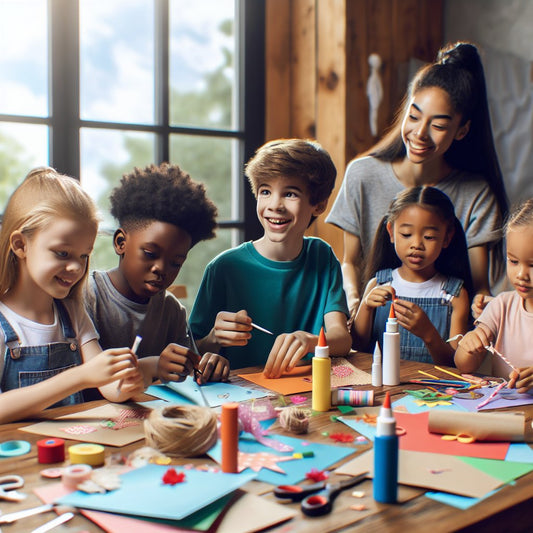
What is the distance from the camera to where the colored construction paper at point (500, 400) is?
55.3 inches

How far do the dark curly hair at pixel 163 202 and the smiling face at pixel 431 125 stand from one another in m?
0.87

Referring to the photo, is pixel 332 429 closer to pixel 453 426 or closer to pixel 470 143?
pixel 453 426

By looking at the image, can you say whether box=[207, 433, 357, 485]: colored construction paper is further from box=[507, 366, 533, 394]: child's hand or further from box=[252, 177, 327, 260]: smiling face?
box=[252, 177, 327, 260]: smiling face

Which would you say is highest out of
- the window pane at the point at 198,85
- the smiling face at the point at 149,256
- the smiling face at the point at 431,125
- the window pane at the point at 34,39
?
the window pane at the point at 198,85

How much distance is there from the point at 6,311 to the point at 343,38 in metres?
1.96

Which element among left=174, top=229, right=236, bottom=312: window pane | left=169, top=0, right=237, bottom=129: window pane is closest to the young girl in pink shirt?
left=174, top=229, right=236, bottom=312: window pane

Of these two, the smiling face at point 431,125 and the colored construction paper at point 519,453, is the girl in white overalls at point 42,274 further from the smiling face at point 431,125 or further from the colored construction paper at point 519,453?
the smiling face at point 431,125

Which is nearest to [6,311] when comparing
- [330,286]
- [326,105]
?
[330,286]

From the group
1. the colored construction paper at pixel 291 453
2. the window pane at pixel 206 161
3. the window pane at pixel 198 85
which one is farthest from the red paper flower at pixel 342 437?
the window pane at pixel 198 85

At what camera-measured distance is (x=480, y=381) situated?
161 centimetres

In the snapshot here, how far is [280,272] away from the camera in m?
1.95

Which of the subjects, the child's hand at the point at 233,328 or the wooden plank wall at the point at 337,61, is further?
the wooden plank wall at the point at 337,61

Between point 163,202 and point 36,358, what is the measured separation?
0.53 meters

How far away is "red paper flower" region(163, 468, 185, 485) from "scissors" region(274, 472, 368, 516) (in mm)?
142
